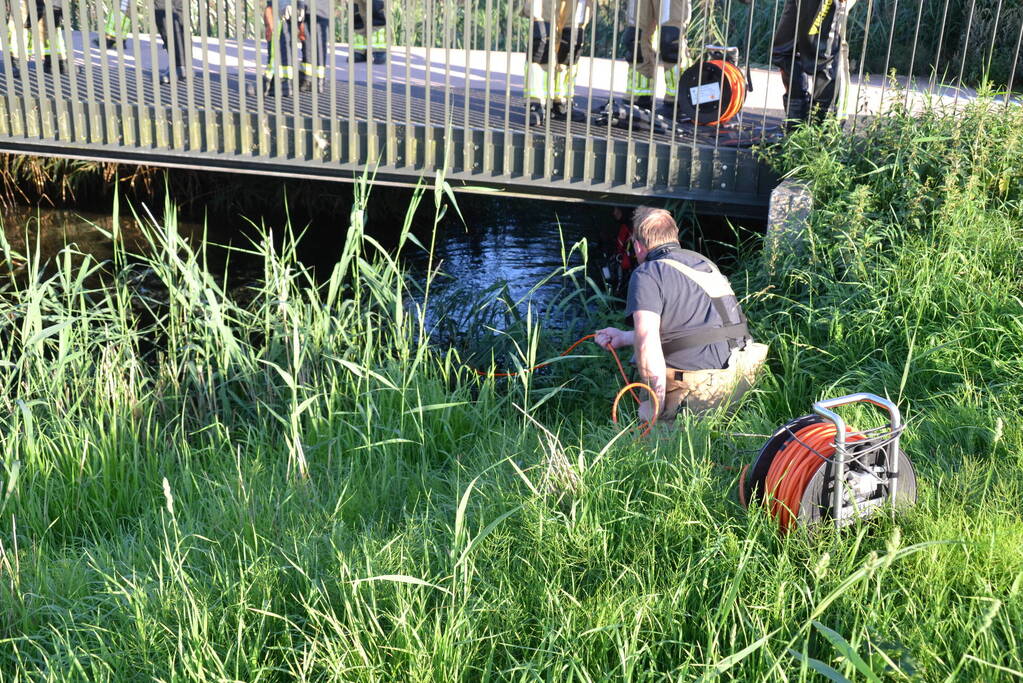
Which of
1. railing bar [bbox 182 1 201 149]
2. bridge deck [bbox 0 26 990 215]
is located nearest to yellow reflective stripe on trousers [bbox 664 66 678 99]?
bridge deck [bbox 0 26 990 215]

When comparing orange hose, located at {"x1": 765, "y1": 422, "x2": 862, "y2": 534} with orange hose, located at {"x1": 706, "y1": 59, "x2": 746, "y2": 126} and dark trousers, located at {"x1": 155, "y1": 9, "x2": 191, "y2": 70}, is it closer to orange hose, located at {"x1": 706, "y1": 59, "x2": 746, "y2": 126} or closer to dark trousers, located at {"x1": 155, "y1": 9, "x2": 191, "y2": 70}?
orange hose, located at {"x1": 706, "y1": 59, "x2": 746, "y2": 126}

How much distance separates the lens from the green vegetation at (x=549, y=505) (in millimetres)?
2518

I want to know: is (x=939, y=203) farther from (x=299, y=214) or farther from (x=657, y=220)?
(x=299, y=214)

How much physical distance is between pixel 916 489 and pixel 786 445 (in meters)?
0.43

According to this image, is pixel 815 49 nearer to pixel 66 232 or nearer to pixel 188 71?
pixel 188 71

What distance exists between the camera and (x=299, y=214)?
10711 millimetres

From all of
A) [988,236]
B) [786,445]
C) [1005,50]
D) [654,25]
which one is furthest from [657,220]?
[1005,50]

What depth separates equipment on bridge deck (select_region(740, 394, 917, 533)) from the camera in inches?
114

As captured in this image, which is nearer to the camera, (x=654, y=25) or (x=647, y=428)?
(x=647, y=428)

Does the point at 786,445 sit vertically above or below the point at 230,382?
above

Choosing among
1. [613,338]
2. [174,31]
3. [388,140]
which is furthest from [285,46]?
[613,338]

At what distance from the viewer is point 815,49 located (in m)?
6.66

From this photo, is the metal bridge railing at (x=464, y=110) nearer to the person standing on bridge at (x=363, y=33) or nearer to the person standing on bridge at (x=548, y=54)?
the person standing on bridge at (x=548, y=54)

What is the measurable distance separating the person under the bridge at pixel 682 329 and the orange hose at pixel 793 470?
1056mm
